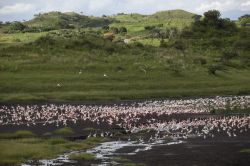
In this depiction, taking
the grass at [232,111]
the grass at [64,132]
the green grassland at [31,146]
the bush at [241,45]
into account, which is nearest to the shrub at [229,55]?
the bush at [241,45]

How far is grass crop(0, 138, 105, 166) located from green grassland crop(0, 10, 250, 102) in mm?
37449

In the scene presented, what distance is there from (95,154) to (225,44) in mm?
126544

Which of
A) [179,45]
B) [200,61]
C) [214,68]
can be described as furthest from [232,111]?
[179,45]

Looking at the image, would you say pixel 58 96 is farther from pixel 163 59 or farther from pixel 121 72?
pixel 163 59

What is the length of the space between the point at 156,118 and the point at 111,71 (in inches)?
1778

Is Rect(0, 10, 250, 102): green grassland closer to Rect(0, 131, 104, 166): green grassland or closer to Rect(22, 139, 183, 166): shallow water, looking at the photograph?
Rect(0, 131, 104, 166): green grassland

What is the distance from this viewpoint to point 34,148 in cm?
4153

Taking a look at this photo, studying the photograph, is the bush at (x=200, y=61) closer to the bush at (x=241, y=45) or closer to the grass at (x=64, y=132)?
the bush at (x=241, y=45)

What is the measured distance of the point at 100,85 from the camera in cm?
9475

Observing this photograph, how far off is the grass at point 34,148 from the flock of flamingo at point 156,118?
7.65 m

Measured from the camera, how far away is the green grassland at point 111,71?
9112 cm

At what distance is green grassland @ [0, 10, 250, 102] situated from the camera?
9112cm

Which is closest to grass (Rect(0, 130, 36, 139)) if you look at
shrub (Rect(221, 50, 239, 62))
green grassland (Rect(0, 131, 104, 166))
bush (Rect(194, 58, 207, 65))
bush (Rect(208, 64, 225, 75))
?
green grassland (Rect(0, 131, 104, 166))

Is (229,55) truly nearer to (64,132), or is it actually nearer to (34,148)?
(64,132)
